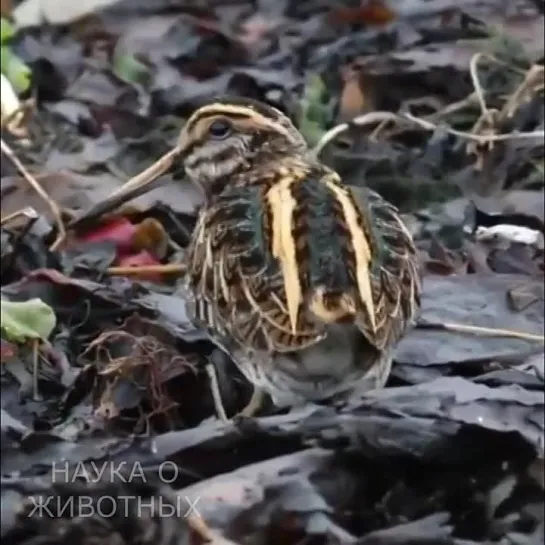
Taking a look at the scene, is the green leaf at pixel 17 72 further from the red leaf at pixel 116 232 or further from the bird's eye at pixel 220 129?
the bird's eye at pixel 220 129

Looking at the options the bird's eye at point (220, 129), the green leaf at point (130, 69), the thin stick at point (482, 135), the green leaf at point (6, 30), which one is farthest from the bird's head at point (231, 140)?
the green leaf at point (6, 30)

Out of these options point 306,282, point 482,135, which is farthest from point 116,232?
point 482,135

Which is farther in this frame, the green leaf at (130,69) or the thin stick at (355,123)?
the green leaf at (130,69)

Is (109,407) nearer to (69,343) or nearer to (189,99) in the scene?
(69,343)

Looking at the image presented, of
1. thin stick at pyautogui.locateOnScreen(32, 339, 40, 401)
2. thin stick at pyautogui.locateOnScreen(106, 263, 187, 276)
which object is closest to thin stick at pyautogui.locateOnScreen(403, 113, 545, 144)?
thin stick at pyautogui.locateOnScreen(106, 263, 187, 276)

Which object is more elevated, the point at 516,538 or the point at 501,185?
the point at 516,538

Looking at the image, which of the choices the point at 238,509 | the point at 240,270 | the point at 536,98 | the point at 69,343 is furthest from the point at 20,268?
the point at 536,98

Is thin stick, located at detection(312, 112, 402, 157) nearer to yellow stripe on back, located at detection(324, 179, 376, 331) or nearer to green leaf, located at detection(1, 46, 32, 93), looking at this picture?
yellow stripe on back, located at detection(324, 179, 376, 331)
